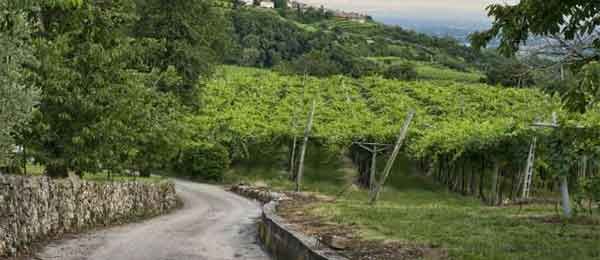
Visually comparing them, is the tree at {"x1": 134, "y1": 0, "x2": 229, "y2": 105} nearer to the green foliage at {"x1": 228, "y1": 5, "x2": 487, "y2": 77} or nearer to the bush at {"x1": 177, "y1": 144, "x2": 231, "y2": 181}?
the bush at {"x1": 177, "y1": 144, "x2": 231, "y2": 181}

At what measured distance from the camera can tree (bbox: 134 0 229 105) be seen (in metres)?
39.9

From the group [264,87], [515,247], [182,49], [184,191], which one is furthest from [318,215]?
[264,87]

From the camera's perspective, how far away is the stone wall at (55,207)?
13.1 metres

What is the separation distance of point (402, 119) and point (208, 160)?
16.0m

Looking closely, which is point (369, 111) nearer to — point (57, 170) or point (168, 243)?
point (57, 170)

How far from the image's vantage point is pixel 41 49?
69.8 feet

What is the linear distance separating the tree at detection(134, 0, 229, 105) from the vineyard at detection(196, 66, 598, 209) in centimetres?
1170

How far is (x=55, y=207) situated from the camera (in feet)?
54.3

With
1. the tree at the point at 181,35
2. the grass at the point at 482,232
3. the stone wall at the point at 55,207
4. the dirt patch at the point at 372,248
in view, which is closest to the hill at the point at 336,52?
the tree at the point at 181,35

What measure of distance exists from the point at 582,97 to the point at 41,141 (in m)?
17.9

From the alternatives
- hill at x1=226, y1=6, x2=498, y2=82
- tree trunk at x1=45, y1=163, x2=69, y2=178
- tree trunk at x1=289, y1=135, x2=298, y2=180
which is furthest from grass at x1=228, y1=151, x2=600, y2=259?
hill at x1=226, y1=6, x2=498, y2=82

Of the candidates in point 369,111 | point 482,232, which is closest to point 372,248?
point 482,232

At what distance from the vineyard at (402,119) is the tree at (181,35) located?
1170 centimetres

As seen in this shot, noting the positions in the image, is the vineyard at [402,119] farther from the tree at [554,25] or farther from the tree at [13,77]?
the tree at [554,25]
